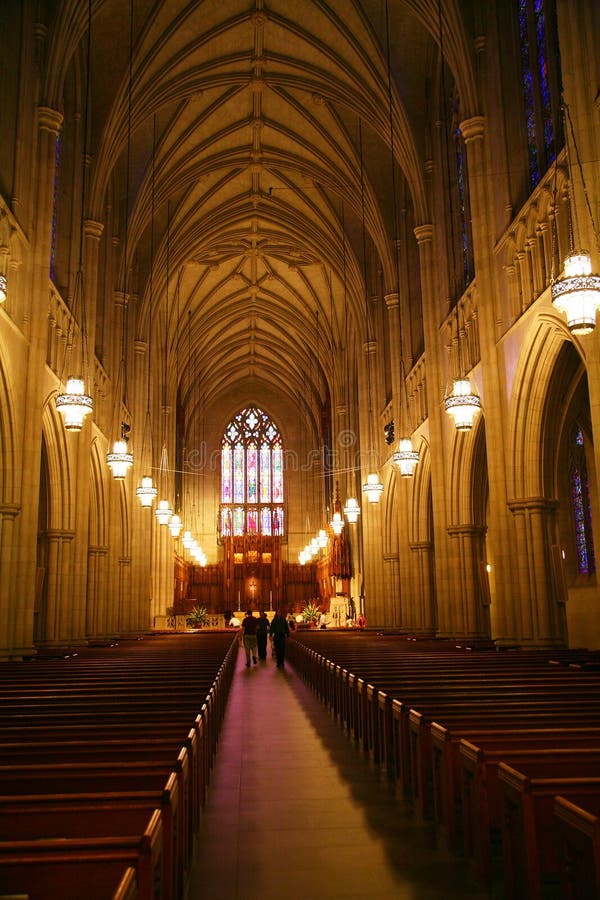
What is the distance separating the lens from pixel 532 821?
354 centimetres

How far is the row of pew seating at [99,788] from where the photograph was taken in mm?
2646

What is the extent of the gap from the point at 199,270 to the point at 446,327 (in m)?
20.1

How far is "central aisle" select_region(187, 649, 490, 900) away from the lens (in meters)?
4.26

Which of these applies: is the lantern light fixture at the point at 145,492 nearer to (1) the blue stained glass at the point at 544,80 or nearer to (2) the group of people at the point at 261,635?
(2) the group of people at the point at 261,635

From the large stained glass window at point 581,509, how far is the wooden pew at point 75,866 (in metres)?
17.1

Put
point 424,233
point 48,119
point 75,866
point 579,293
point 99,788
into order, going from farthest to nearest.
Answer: point 424,233, point 48,119, point 579,293, point 99,788, point 75,866

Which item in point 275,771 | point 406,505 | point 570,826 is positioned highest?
point 406,505

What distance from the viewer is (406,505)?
24.0 meters

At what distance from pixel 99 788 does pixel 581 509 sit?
16.8 m

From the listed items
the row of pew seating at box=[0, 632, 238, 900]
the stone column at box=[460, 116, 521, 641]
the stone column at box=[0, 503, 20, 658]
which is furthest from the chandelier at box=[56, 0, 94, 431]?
the stone column at box=[460, 116, 521, 641]

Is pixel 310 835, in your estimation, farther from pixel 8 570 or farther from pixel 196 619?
pixel 196 619

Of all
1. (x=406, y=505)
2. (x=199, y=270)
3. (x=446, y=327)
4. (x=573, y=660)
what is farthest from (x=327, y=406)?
(x=573, y=660)

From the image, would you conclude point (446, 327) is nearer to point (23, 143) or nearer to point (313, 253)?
point (23, 143)

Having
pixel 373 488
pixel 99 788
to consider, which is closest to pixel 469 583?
pixel 373 488
